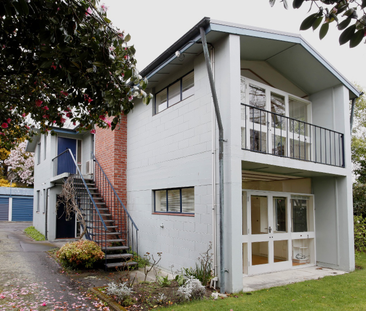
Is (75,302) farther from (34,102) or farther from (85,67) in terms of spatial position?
(85,67)

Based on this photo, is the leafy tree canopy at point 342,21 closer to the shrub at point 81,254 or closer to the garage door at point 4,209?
the shrub at point 81,254

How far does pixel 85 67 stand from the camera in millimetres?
4270

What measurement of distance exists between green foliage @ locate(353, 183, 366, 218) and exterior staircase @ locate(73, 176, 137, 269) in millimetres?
9025

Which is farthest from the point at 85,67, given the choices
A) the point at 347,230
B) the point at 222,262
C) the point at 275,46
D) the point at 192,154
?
the point at 347,230

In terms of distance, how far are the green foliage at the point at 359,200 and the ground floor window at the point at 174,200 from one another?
824cm

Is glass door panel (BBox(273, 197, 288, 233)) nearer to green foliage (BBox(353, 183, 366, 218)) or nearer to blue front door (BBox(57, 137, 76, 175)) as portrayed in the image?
green foliage (BBox(353, 183, 366, 218))

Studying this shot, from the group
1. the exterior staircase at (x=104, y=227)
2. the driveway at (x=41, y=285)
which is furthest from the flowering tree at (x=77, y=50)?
the exterior staircase at (x=104, y=227)

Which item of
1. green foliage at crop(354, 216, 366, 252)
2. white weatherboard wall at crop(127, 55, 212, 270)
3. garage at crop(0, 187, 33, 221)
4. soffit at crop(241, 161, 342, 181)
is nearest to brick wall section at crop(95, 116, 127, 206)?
white weatherboard wall at crop(127, 55, 212, 270)

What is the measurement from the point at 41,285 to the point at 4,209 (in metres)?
19.7

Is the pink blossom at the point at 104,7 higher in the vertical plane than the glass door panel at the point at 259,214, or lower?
higher

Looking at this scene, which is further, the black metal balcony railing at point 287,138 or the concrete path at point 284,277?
the black metal balcony railing at point 287,138

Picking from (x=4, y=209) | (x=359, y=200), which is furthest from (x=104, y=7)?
(x=4, y=209)

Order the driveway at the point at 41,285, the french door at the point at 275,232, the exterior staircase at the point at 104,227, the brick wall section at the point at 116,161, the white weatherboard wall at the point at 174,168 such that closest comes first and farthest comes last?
the driveway at the point at 41,285 < the white weatherboard wall at the point at 174,168 < the french door at the point at 275,232 < the exterior staircase at the point at 104,227 < the brick wall section at the point at 116,161

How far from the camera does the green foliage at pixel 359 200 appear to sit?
12541 millimetres
